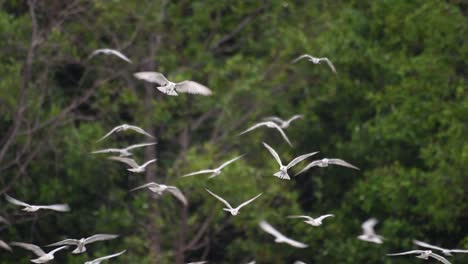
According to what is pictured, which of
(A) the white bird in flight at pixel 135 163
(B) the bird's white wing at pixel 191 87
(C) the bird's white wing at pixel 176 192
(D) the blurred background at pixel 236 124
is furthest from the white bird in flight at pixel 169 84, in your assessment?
(D) the blurred background at pixel 236 124

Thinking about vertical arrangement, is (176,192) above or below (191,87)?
below

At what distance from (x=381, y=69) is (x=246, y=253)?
442cm

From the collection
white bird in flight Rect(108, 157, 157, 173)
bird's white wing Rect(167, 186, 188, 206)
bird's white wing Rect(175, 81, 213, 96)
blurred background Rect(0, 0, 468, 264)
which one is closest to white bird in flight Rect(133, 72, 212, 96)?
bird's white wing Rect(175, 81, 213, 96)

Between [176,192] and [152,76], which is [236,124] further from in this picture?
[152,76]

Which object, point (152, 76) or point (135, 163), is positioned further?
point (135, 163)

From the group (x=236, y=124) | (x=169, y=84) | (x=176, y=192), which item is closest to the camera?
(x=169, y=84)

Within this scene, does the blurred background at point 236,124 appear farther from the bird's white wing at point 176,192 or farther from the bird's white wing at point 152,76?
the bird's white wing at point 152,76

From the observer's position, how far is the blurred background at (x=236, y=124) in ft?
69.4

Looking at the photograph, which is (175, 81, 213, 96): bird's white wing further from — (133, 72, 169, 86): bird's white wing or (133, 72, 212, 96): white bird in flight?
(133, 72, 169, 86): bird's white wing

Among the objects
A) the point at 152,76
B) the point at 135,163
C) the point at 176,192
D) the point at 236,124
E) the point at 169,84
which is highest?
the point at 152,76

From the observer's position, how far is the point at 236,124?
900 inches

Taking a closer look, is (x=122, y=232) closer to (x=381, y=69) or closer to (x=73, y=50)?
(x=73, y=50)

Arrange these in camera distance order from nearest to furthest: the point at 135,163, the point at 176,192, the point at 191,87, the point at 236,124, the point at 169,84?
the point at 191,87
the point at 169,84
the point at 176,192
the point at 135,163
the point at 236,124

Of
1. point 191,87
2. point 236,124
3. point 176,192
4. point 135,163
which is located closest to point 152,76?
point 191,87
